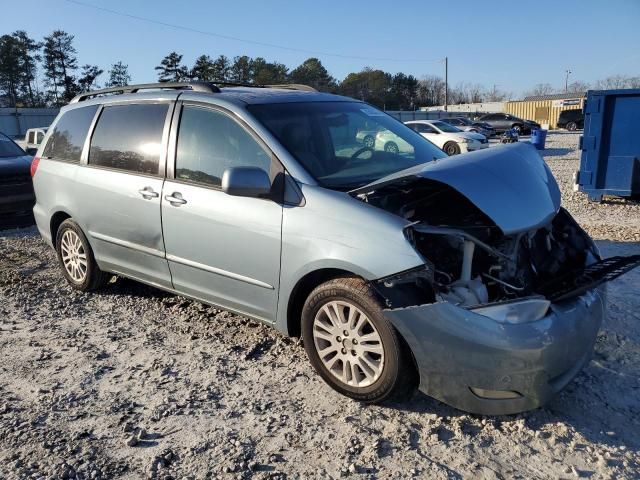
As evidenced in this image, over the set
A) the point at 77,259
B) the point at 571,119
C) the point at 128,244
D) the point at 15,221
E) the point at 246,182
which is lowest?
the point at 15,221

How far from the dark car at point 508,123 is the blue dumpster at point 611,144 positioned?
28018 millimetres

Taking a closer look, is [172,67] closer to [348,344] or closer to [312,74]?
[312,74]

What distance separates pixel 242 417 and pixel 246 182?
1.40 meters

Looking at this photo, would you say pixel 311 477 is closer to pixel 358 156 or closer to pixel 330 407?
pixel 330 407

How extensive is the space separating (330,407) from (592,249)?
7.18ft

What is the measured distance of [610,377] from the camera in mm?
3516

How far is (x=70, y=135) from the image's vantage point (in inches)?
209

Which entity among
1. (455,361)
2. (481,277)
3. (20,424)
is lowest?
(20,424)

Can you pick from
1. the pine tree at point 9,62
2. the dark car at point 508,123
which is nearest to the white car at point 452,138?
the dark car at point 508,123

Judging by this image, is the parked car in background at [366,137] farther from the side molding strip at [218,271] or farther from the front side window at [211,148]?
the side molding strip at [218,271]

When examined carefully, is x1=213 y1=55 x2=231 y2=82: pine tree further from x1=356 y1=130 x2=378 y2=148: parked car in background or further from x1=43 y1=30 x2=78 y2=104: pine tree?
x1=356 y1=130 x2=378 y2=148: parked car in background

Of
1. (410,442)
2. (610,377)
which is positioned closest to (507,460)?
(410,442)

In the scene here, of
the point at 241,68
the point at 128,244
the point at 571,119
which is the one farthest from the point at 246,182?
the point at 241,68

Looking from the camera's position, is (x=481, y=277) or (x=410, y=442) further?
(x=481, y=277)
